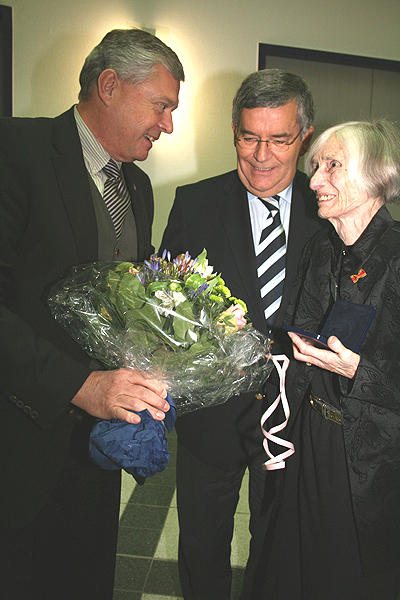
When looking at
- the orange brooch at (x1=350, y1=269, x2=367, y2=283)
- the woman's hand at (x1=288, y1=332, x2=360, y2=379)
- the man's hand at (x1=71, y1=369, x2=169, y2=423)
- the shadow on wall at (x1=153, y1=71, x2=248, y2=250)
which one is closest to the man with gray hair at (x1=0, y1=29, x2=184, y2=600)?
the man's hand at (x1=71, y1=369, x2=169, y2=423)

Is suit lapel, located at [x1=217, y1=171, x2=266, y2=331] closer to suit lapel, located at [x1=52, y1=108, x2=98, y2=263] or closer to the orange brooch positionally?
the orange brooch

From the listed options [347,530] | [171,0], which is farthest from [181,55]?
[347,530]

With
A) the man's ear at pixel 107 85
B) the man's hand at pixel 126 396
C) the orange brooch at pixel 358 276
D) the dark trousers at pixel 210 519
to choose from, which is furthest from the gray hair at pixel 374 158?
the dark trousers at pixel 210 519

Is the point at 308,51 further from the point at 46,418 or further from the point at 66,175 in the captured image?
the point at 46,418

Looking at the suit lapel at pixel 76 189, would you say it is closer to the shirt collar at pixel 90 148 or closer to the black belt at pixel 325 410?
the shirt collar at pixel 90 148

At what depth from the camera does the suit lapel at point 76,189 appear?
54.6 inches

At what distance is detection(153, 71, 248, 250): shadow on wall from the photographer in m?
4.43

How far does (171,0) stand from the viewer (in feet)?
13.8

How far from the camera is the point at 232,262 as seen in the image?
1.72 metres

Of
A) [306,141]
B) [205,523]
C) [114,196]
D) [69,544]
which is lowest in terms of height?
[205,523]

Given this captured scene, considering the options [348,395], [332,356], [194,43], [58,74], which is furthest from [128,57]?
[194,43]

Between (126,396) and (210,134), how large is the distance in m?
3.83

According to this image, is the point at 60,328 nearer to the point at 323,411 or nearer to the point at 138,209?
the point at 138,209

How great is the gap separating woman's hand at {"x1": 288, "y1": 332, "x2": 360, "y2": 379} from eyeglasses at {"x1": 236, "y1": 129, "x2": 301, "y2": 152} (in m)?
0.70
